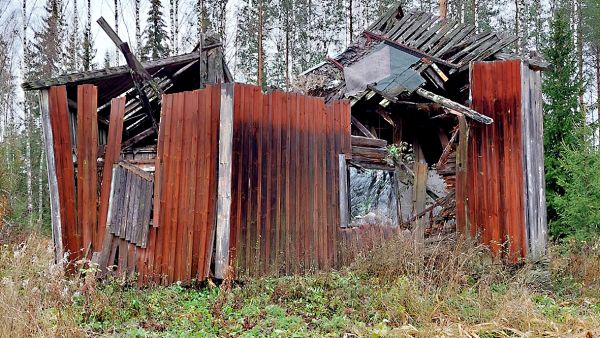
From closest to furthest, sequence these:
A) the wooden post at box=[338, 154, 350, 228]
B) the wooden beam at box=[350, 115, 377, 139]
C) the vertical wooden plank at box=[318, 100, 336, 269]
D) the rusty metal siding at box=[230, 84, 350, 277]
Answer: the rusty metal siding at box=[230, 84, 350, 277], the vertical wooden plank at box=[318, 100, 336, 269], the wooden post at box=[338, 154, 350, 228], the wooden beam at box=[350, 115, 377, 139]

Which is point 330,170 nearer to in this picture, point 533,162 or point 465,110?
point 465,110

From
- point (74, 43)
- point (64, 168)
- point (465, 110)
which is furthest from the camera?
point (74, 43)

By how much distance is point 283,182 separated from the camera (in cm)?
741

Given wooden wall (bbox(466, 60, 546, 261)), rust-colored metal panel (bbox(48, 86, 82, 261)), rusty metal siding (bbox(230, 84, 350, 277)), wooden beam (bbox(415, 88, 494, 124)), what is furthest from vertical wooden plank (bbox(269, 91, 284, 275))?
wooden wall (bbox(466, 60, 546, 261))

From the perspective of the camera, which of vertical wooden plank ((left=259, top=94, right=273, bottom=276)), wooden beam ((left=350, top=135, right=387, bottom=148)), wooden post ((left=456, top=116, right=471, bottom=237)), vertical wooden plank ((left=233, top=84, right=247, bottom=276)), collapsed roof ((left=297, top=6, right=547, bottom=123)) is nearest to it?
vertical wooden plank ((left=233, top=84, right=247, bottom=276))

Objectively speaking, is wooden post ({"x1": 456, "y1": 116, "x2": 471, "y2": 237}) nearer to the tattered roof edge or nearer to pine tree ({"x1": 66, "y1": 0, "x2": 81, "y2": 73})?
the tattered roof edge

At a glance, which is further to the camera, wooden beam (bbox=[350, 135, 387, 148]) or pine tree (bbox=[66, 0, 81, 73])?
pine tree (bbox=[66, 0, 81, 73])

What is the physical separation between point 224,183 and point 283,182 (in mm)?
1004

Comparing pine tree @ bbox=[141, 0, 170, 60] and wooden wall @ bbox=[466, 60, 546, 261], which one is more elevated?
pine tree @ bbox=[141, 0, 170, 60]

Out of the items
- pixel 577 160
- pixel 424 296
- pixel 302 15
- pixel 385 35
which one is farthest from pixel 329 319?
pixel 302 15

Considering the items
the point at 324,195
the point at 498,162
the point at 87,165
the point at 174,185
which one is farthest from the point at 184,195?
the point at 498,162

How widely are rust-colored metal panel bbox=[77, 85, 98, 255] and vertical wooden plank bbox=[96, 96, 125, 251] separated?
14 centimetres

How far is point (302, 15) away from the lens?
2858 cm

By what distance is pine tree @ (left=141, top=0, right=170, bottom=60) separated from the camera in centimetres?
2280
